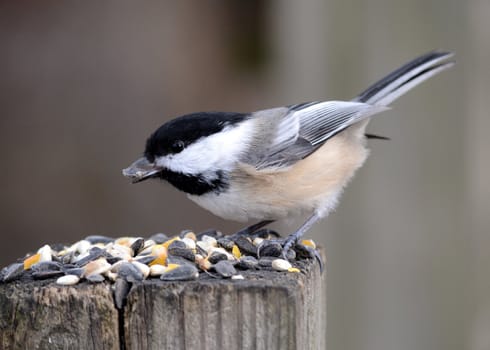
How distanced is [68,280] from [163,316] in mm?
298

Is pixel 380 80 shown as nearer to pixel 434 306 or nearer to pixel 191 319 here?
pixel 434 306

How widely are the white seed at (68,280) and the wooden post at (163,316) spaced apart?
4cm

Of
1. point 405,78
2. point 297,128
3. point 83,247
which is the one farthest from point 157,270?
point 405,78

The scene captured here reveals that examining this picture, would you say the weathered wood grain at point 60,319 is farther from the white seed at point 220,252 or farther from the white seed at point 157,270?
the white seed at point 220,252

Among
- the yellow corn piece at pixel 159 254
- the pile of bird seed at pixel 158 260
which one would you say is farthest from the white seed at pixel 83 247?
the yellow corn piece at pixel 159 254

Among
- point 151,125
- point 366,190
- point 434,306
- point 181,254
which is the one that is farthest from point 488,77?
point 151,125

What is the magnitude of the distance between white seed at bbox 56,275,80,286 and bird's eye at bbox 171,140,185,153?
3.02 feet

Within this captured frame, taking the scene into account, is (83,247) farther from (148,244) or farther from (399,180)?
(399,180)

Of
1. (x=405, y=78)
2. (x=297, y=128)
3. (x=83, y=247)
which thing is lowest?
(x=83, y=247)

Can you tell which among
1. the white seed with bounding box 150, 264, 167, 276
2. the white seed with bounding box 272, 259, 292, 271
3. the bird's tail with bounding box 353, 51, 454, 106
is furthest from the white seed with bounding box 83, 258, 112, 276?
the bird's tail with bounding box 353, 51, 454, 106

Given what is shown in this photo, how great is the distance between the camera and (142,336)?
62.6 inches

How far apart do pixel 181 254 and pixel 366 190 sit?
53.4 inches

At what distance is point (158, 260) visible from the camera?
1.95 m

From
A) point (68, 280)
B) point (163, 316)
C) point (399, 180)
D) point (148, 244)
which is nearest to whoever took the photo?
point (163, 316)
